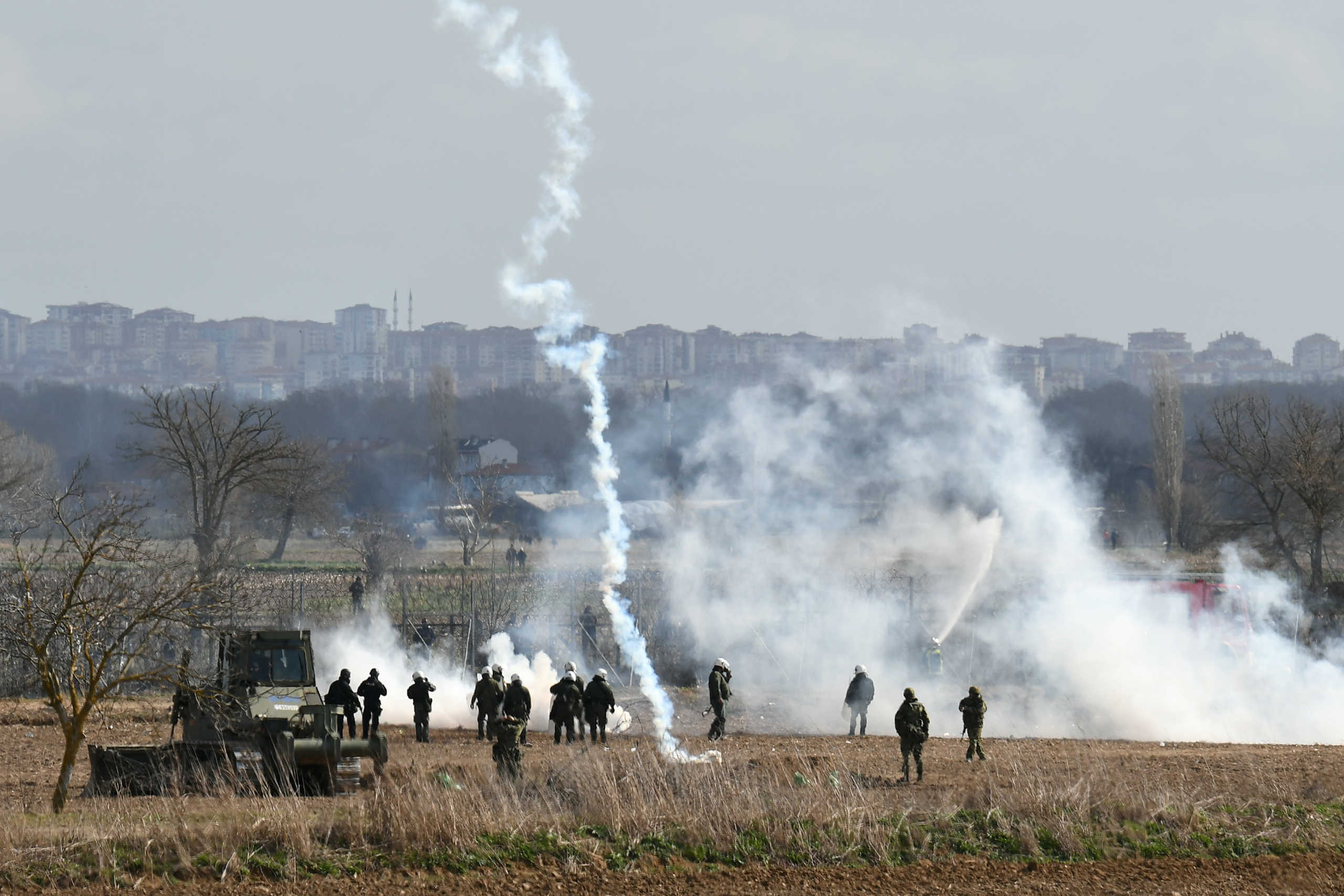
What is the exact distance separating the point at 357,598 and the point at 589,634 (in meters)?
6.69

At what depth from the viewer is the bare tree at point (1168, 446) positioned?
5828cm

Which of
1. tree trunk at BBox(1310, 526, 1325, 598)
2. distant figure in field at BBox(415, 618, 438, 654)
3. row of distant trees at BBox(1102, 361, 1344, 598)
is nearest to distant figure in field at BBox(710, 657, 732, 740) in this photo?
distant figure in field at BBox(415, 618, 438, 654)

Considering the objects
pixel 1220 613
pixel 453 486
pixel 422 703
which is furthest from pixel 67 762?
pixel 453 486

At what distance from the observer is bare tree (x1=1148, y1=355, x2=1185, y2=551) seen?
5828 centimetres

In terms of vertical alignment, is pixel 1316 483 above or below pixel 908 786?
above

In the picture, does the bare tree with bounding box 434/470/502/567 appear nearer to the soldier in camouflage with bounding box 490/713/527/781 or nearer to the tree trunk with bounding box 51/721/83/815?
the soldier in camouflage with bounding box 490/713/527/781

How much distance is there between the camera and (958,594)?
3541 centimetres

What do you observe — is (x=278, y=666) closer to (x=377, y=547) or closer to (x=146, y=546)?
(x=377, y=547)

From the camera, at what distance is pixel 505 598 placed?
3466 cm

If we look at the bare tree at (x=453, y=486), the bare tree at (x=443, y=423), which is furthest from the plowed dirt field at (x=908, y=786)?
the bare tree at (x=443, y=423)

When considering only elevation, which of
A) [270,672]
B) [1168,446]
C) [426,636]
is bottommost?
[426,636]

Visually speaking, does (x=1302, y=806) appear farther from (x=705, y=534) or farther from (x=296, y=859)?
(x=705, y=534)

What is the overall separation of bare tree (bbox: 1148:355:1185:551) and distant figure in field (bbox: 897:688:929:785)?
4100 cm

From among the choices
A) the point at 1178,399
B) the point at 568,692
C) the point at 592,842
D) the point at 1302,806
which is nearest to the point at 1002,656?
the point at 568,692
